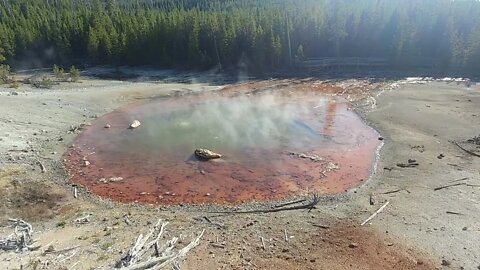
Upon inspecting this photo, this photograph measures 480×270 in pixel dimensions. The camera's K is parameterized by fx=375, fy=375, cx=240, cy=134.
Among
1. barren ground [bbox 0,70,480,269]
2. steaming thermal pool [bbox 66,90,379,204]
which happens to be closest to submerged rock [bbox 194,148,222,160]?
steaming thermal pool [bbox 66,90,379,204]

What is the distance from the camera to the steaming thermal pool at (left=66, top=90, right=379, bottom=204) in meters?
28.1

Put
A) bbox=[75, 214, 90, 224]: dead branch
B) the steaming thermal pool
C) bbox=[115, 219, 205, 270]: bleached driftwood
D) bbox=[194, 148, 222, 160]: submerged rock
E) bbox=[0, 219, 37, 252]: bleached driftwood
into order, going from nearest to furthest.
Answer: bbox=[115, 219, 205, 270]: bleached driftwood < bbox=[0, 219, 37, 252]: bleached driftwood < bbox=[75, 214, 90, 224]: dead branch < the steaming thermal pool < bbox=[194, 148, 222, 160]: submerged rock

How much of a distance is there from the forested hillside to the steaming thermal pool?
33.6m

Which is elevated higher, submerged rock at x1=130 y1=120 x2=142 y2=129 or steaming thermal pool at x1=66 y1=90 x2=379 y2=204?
submerged rock at x1=130 y1=120 x2=142 y2=129

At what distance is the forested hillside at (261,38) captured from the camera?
79.5m

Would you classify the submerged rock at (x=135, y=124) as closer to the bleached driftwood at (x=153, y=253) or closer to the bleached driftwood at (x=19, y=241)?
the bleached driftwood at (x=153, y=253)

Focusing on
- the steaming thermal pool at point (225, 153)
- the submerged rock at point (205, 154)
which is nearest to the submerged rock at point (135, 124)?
the steaming thermal pool at point (225, 153)

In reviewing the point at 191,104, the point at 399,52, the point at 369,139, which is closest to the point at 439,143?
the point at 369,139

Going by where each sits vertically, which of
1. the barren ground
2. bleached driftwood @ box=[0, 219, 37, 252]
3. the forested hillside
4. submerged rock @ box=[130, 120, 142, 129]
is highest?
the forested hillside

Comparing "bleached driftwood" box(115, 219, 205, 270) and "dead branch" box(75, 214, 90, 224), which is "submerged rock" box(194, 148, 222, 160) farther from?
"dead branch" box(75, 214, 90, 224)

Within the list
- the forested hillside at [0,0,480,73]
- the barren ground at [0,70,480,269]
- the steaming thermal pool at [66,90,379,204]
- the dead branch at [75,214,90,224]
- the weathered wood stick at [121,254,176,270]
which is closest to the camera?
the weathered wood stick at [121,254,176,270]

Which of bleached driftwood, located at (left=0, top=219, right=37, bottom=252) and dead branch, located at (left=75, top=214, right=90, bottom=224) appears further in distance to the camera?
dead branch, located at (left=75, top=214, right=90, bottom=224)

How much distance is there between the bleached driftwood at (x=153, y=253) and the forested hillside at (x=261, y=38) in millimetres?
65735

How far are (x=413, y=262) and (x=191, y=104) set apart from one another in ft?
134
